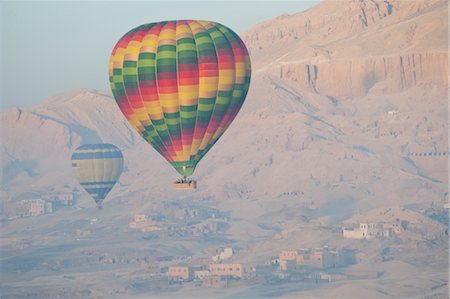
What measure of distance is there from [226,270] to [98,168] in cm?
2698

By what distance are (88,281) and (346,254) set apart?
22.9 meters

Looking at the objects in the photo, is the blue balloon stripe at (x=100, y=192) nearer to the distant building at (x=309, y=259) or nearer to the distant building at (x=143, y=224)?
the distant building at (x=309, y=259)

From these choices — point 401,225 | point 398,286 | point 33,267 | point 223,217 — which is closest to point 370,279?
point 398,286

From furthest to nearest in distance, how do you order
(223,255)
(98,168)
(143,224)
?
1. (143,224)
2. (223,255)
3. (98,168)

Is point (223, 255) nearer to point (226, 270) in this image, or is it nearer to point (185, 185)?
point (226, 270)

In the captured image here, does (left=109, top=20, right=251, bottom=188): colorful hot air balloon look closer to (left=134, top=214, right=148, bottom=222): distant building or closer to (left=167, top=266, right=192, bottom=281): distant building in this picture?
(left=167, top=266, right=192, bottom=281): distant building

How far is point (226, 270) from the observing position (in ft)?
495

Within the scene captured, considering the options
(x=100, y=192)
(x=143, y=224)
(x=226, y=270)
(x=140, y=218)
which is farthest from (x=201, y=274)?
(x=140, y=218)

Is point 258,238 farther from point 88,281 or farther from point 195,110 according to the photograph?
point 195,110

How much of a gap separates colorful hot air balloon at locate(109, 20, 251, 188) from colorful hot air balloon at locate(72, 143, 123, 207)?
47.5 meters

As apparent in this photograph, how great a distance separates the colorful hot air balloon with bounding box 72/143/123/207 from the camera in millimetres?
124225

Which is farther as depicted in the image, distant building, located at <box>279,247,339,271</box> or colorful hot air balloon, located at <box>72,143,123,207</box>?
distant building, located at <box>279,247,339,271</box>

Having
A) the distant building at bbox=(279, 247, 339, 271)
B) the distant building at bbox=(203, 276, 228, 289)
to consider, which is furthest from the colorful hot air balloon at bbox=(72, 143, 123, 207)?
the distant building at bbox=(279, 247, 339, 271)

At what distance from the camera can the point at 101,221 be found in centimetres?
19238
